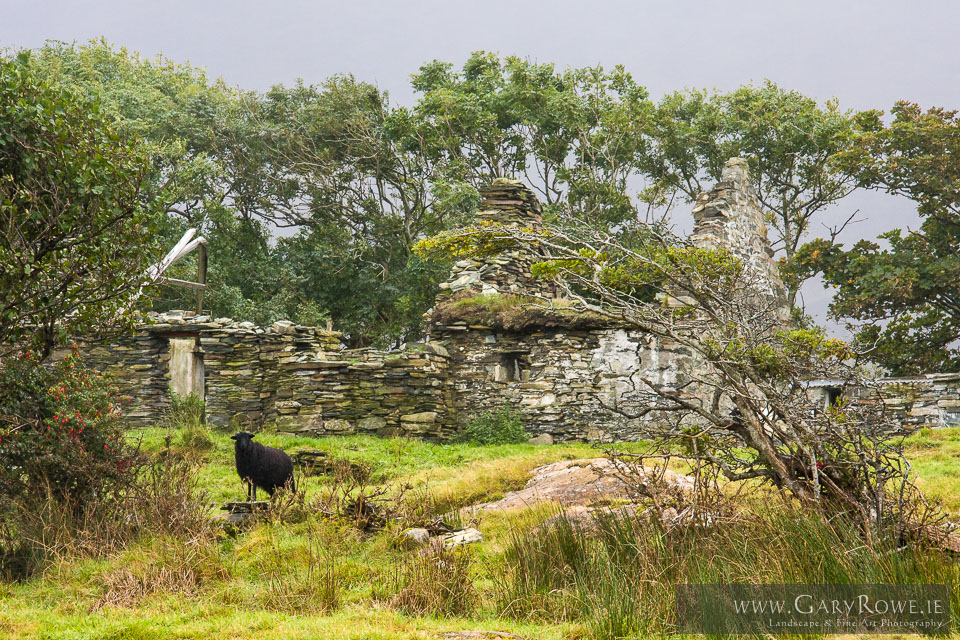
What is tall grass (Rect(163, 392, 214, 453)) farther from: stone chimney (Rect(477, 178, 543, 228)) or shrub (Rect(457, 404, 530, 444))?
stone chimney (Rect(477, 178, 543, 228))

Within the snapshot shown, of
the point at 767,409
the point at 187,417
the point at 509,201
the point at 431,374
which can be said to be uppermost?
the point at 509,201

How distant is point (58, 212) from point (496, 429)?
360 inches

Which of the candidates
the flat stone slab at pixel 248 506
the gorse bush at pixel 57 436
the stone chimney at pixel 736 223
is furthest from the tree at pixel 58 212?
the stone chimney at pixel 736 223

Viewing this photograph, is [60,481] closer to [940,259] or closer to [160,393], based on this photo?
[160,393]

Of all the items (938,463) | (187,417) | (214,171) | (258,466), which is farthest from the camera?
(214,171)

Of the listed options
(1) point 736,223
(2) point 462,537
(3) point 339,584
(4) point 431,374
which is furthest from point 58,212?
(1) point 736,223

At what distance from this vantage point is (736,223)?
17.6 metres

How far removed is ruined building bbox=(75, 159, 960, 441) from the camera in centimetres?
1463

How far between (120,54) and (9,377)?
102 feet

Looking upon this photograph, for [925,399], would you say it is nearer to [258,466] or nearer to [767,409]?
[767,409]

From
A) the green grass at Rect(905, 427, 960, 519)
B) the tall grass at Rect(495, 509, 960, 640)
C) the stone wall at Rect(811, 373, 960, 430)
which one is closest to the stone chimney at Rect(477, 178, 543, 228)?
the stone wall at Rect(811, 373, 960, 430)

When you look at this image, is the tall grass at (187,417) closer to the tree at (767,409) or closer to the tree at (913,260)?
the tree at (767,409)

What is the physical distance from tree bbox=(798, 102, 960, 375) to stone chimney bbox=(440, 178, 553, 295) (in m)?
8.53

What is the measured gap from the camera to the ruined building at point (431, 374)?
48.0 feet
